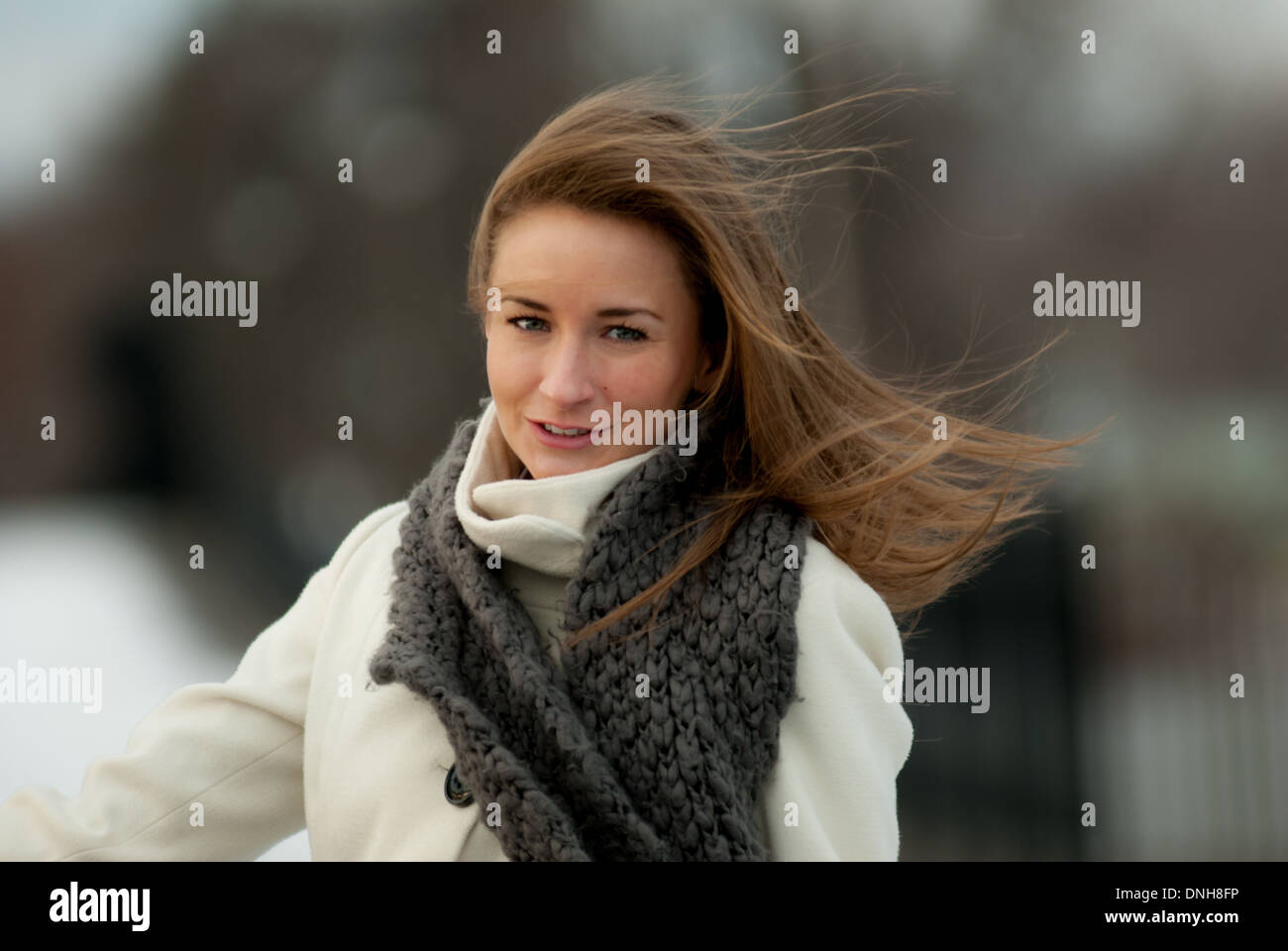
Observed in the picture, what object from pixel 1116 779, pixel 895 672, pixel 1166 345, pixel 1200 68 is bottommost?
pixel 1116 779

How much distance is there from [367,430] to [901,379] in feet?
3.52

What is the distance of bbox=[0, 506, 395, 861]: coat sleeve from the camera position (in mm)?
1634

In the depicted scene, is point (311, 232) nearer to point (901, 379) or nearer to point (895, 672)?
point (901, 379)

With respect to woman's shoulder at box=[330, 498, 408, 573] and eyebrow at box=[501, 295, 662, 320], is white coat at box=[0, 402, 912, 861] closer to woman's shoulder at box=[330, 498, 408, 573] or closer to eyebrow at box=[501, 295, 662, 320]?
woman's shoulder at box=[330, 498, 408, 573]

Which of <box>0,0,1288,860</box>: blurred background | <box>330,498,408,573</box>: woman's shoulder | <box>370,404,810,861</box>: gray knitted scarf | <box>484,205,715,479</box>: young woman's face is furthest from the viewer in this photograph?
<box>0,0,1288,860</box>: blurred background

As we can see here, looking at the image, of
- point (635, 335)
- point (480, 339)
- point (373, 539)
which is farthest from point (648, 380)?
point (480, 339)

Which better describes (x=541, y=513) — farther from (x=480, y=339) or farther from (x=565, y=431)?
(x=480, y=339)

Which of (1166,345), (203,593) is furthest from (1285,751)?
(203,593)

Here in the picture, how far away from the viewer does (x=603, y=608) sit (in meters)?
1.54

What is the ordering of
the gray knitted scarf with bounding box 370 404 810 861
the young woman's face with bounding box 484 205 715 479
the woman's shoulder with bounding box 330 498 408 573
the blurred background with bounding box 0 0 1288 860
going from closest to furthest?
the gray knitted scarf with bounding box 370 404 810 861
the young woman's face with bounding box 484 205 715 479
the woman's shoulder with bounding box 330 498 408 573
the blurred background with bounding box 0 0 1288 860

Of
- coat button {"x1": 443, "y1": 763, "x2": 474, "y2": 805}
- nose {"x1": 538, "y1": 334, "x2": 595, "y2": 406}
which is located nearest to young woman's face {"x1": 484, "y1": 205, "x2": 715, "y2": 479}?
nose {"x1": 538, "y1": 334, "x2": 595, "y2": 406}

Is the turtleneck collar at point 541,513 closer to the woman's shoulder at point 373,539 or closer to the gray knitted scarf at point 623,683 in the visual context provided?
the gray knitted scarf at point 623,683
